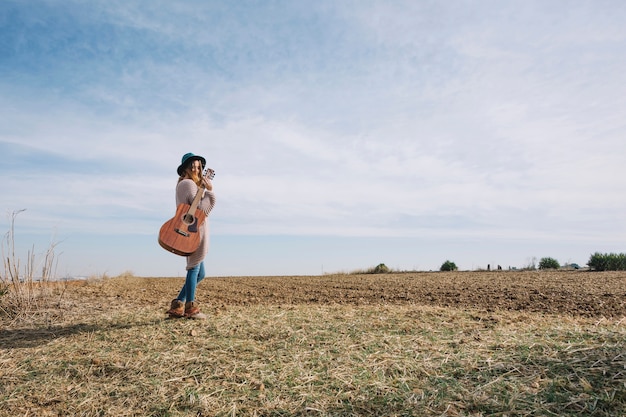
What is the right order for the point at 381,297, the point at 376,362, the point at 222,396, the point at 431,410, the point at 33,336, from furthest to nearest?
the point at 381,297 < the point at 33,336 < the point at 376,362 < the point at 222,396 < the point at 431,410

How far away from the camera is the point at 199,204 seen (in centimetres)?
610

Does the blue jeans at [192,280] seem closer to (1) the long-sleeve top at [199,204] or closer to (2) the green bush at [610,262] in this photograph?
(1) the long-sleeve top at [199,204]

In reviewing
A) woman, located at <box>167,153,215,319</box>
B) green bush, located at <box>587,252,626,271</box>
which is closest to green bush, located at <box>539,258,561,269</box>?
green bush, located at <box>587,252,626,271</box>

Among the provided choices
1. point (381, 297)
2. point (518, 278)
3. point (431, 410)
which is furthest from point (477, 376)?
point (518, 278)

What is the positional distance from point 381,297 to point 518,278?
18.0 ft

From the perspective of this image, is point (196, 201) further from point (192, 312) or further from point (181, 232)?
point (192, 312)

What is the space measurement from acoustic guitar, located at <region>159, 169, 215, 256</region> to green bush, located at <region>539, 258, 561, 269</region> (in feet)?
49.5

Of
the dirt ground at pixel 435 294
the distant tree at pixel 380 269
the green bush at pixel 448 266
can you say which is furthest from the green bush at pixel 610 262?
the distant tree at pixel 380 269

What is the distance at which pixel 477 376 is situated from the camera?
4.09 metres

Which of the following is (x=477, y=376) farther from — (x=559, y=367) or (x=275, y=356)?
(x=275, y=356)

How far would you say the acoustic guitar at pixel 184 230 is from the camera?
5.73 metres

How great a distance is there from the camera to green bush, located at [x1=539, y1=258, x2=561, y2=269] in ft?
55.7

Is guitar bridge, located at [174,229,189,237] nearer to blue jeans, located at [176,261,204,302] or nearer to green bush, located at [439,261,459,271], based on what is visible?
blue jeans, located at [176,261,204,302]

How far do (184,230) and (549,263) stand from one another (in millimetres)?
15487
